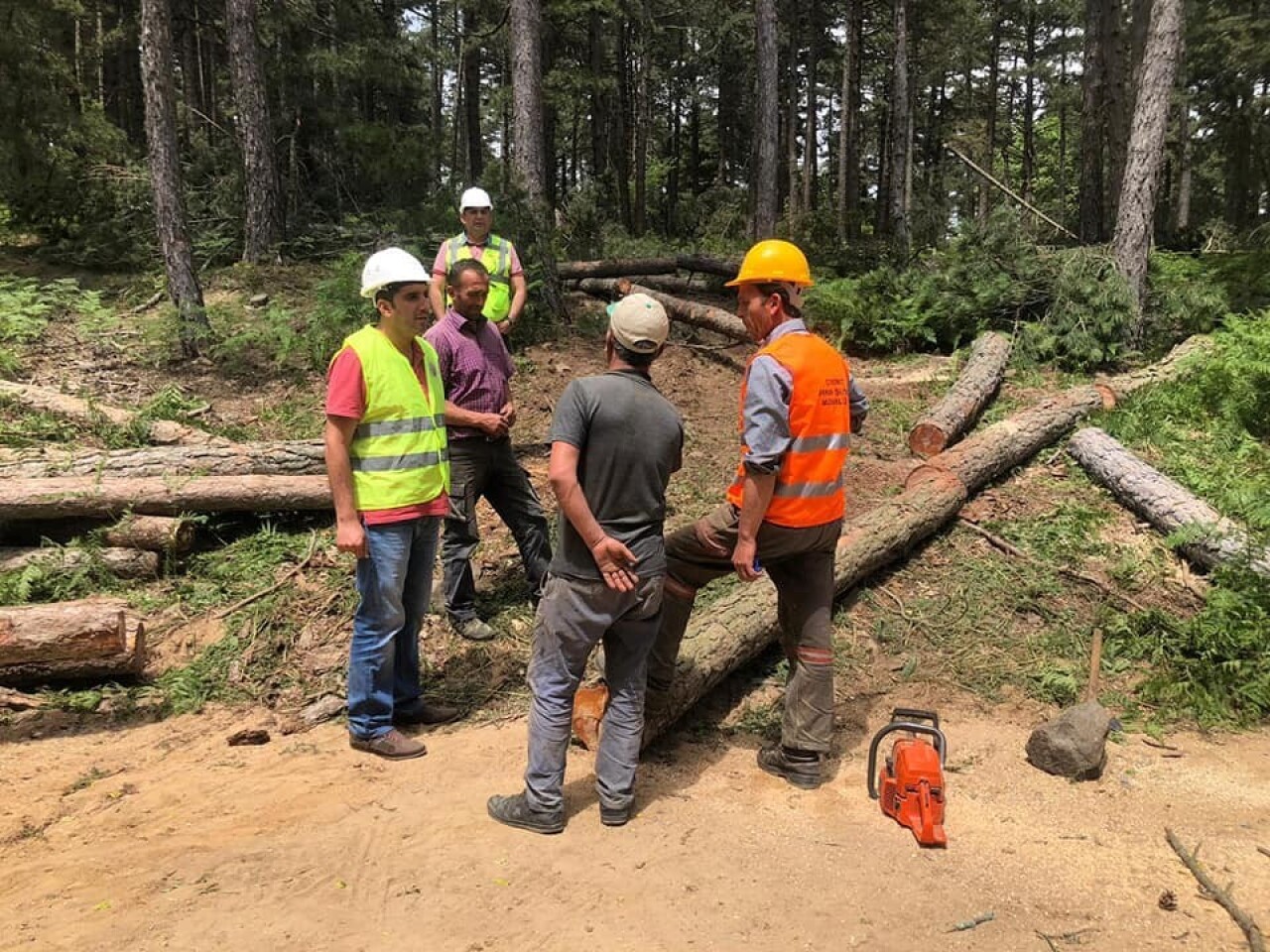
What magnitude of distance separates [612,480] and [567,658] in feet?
2.47

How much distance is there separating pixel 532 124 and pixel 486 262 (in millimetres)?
6544

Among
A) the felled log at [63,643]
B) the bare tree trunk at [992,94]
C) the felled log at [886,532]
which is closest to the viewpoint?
the felled log at [886,532]

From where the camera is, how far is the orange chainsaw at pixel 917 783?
135 inches

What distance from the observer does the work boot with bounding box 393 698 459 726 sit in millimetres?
4512

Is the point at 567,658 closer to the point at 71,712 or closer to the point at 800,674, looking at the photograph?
the point at 800,674

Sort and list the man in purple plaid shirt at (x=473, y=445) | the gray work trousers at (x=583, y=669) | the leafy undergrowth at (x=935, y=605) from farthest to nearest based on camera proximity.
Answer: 1. the man in purple plaid shirt at (x=473, y=445)
2. the leafy undergrowth at (x=935, y=605)
3. the gray work trousers at (x=583, y=669)

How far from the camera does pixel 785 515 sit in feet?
12.3

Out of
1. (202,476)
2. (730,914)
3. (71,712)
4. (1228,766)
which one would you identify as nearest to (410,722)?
(71,712)

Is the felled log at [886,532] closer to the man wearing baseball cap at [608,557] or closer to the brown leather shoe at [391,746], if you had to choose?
the man wearing baseball cap at [608,557]

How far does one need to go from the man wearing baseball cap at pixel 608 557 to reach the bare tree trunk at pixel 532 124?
8562mm

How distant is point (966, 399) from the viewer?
8773 mm

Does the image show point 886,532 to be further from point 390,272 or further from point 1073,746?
point 390,272

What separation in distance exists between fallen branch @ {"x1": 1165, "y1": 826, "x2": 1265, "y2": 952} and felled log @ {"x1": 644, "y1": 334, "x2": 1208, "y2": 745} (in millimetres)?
2147

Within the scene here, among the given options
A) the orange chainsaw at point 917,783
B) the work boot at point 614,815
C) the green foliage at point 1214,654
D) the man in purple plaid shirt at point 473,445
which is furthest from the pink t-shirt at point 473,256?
the green foliage at point 1214,654
